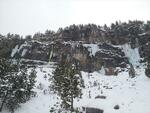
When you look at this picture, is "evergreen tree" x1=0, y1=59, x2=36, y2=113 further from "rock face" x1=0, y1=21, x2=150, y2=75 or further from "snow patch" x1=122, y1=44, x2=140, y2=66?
"snow patch" x1=122, y1=44, x2=140, y2=66

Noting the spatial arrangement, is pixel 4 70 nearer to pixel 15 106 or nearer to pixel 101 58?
pixel 15 106

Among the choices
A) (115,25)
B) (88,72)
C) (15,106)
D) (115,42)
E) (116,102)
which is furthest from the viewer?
(115,25)

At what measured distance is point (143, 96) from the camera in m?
37.3

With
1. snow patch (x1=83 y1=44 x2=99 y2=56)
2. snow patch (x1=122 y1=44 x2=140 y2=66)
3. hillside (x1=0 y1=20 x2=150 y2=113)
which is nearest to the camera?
hillside (x1=0 y1=20 x2=150 y2=113)

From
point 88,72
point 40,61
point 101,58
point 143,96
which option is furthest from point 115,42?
point 143,96

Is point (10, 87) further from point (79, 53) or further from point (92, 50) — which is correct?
point (92, 50)

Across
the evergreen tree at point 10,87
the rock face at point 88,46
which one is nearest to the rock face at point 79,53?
the rock face at point 88,46

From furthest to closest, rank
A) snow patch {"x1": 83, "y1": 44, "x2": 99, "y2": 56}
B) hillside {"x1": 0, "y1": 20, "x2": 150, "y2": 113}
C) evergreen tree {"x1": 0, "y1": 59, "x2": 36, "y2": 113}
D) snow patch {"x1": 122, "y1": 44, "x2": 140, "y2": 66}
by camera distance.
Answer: snow patch {"x1": 83, "y1": 44, "x2": 99, "y2": 56}, snow patch {"x1": 122, "y1": 44, "x2": 140, "y2": 66}, hillside {"x1": 0, "y1": 20, "x2": 150, "y2": 113}, evergreen tree {"x1": 0, "y1": 59, "x2": 36, "y2": 113}

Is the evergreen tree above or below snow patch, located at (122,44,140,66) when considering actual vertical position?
below

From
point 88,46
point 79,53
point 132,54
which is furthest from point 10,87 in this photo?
point 132,54

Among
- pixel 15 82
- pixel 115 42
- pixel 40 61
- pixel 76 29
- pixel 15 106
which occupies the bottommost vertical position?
pixel 15 106

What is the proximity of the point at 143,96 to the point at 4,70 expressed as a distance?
24.5 meters

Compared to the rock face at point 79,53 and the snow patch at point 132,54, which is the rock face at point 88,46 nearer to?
the rock face at point 79,53

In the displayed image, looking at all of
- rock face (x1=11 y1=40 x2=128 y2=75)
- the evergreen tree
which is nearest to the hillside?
rock face (x1=11 y1=40 x2=128 y2=75)
